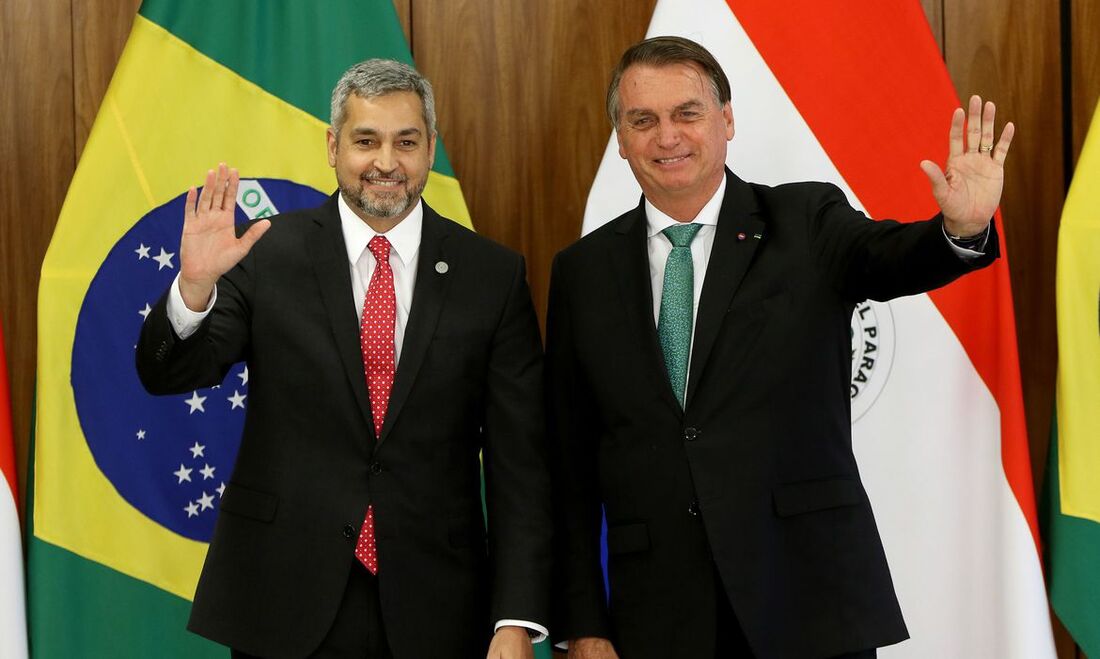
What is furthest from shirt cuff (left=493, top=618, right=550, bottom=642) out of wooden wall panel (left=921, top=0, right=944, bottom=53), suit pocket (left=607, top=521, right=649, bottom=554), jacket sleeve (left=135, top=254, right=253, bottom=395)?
wooden wall panel (left=921, top=0, right=944, bottom=53)

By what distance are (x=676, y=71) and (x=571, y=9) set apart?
1.05 metres

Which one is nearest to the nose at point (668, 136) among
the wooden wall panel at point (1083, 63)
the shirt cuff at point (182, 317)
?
the shirt cuff at point (182, 317)

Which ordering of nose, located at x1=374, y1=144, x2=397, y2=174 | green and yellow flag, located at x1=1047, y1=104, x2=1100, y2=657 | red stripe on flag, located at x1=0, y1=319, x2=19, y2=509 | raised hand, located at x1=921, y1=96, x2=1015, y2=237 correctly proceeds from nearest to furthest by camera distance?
raised hand, located at x1=921, y1=96, x2=1015, y2=237
nose, located at x1=374, y1=144, x2=397, y2=174
green and yellow flag, located at x1=1047, y1=104, x2=1100, y2=657
red stripe on flag, located at x1=0, y1=319, x2=19, y2=509

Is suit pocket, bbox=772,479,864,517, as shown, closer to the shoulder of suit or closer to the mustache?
the shoulder of suit

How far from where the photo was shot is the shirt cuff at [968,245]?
1754mm

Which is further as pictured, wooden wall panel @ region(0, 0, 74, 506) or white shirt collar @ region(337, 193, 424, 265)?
wooden wall panel @ region(0, 0, 74, 506)

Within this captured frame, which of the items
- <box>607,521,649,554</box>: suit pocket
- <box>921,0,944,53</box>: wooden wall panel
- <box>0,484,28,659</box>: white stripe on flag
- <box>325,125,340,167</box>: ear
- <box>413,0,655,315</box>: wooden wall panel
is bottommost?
<box>0,484,28,659</box>: white stripe on flag

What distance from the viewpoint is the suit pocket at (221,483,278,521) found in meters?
1.86

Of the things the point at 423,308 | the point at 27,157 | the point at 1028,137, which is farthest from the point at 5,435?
the point at 1028,137

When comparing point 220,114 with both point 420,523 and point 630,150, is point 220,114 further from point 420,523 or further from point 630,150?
point 420,523

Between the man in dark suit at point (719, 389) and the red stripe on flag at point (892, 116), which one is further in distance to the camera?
the red stripe on flag at point (892, 116)

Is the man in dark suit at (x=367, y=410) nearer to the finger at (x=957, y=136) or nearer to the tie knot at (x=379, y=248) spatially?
the tie knot at (x=379, y=248)

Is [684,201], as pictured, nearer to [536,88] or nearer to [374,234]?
[374,234]

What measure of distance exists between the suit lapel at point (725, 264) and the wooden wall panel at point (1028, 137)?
121 cm
